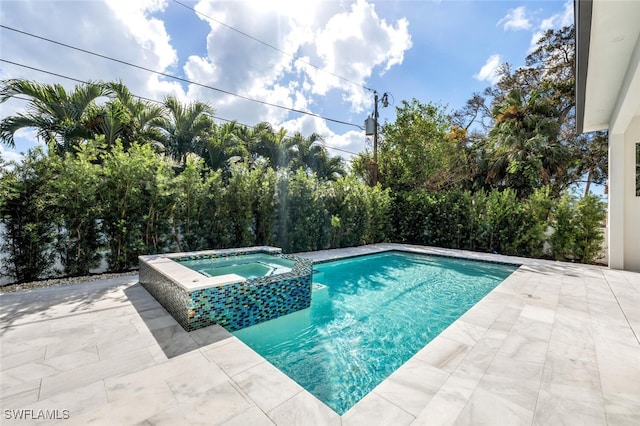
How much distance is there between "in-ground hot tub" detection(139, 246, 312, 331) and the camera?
3398 mm

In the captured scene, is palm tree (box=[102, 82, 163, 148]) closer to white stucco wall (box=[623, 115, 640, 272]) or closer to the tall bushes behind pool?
the tall bushes behind pool

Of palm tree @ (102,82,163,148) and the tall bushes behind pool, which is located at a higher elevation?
palm tree @ (102,82,163,148)

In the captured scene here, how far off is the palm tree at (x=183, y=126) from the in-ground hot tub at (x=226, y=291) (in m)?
6.44

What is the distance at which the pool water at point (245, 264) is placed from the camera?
15.6 feet

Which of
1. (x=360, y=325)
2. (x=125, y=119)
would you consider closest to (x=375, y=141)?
(x=125, y=119)

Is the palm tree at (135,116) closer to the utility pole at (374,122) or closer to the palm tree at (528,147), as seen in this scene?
the utility pole at (374,122)

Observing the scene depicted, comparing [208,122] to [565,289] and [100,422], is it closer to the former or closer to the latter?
[100,422]

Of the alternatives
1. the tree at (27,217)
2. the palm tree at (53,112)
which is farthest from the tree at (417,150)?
the tree at (27,217)

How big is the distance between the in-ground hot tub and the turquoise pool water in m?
0.21

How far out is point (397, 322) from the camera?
429 cm

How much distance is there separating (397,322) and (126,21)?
8906 mm

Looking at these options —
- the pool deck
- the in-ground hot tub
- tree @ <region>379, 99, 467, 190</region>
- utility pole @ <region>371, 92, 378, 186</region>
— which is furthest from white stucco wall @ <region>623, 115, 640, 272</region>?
the in-ground hot tub

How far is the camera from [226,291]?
3.63m

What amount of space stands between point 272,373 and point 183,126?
10530mm
